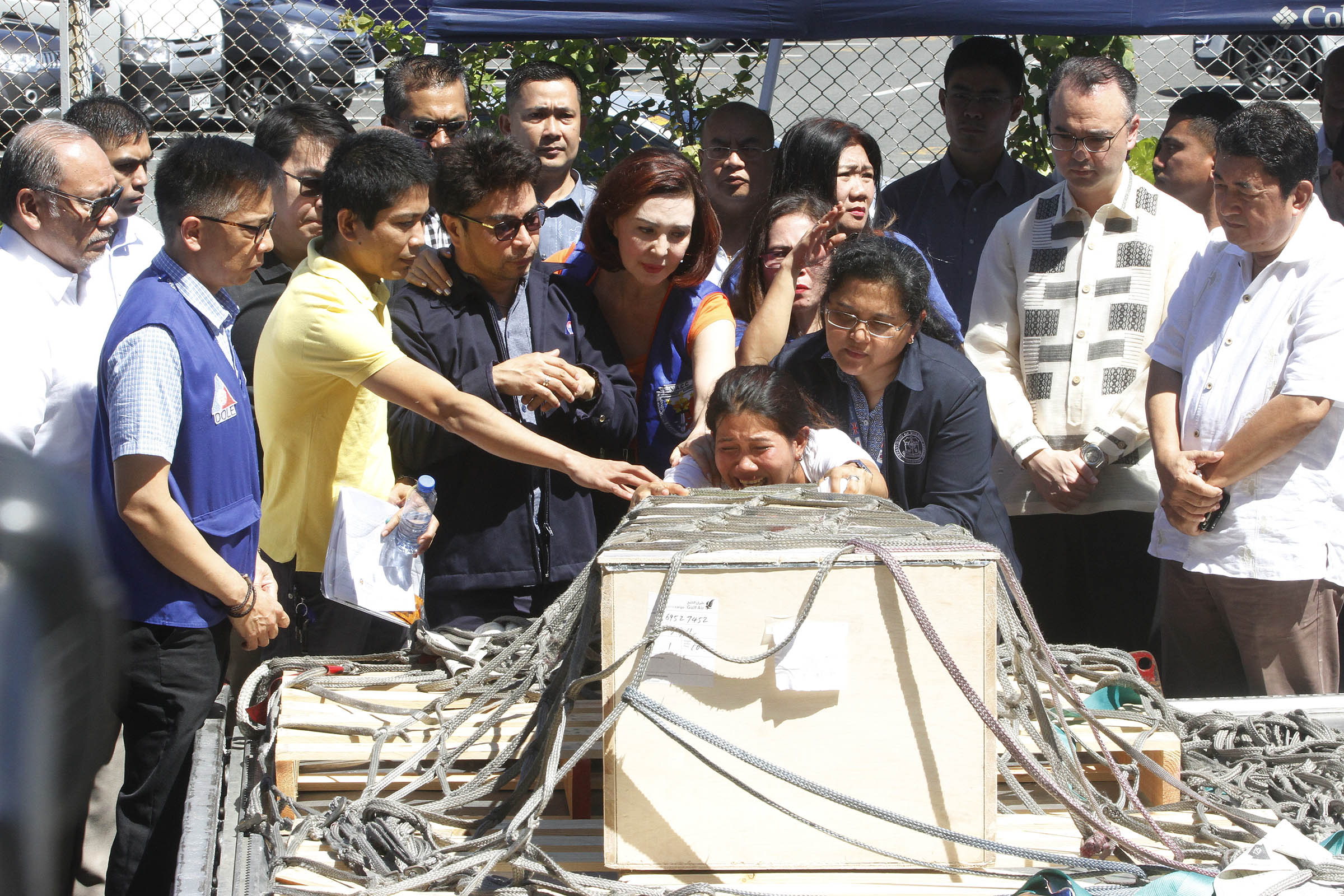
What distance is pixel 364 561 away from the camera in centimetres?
259

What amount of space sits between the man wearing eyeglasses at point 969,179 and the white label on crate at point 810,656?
2.57 m

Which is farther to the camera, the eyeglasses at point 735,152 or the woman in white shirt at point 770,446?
the eyeglasses at point 735,152

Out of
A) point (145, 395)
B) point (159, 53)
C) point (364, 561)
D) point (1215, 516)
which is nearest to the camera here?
point (145, 395)

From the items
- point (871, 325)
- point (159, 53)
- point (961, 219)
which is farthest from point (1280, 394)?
point (159, 53)

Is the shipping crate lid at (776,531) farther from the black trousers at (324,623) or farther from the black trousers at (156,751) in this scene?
the black trousers at (156,751)

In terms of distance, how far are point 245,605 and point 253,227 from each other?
30.6 inches

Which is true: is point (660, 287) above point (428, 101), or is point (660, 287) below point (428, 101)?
below

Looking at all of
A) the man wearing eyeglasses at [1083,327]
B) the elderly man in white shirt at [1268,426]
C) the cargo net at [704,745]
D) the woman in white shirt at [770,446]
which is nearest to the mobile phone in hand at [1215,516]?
the elderly man in white shirt at [1268,426]

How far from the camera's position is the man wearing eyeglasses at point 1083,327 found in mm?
3455

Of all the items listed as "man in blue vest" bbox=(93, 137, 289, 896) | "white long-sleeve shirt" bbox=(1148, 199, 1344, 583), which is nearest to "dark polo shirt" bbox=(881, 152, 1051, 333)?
"white long-sleeve shirt" bbox=(1148, 199, 1344, 583)

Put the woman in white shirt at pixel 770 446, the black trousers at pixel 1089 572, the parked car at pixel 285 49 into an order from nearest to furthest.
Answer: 1. the woman in white shirt at pixel 770 446
2. the black trousers at pixel 1089 572
3. the parked car at pixel 285 49

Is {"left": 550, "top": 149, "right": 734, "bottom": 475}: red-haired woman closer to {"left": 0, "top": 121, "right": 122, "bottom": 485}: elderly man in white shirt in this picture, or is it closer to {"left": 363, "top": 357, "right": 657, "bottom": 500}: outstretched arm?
{"left": 363, "top": 357, "right": 657, "bottom": 500}: outstretched arm

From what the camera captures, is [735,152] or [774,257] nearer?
[774,257]

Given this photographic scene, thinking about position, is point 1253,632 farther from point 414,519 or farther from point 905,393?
point 414,519
